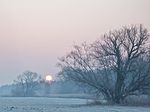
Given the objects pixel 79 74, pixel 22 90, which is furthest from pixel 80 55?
pixel 22 90

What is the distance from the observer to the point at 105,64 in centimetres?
6341

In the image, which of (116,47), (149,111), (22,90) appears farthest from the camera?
(22,90)

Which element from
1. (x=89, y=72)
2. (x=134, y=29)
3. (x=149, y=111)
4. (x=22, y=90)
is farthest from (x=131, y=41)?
(x=22, y=90)

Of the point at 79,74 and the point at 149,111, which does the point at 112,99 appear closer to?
the point at 79,74

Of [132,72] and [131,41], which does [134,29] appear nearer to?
[131,41]

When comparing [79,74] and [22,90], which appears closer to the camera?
[79,74]

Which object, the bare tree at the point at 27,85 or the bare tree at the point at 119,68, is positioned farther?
the bare tree at the point at 27,85

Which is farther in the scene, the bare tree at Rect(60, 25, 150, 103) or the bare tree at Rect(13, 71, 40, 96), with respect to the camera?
the bare tree at Rect(13, 71, 40, 96)

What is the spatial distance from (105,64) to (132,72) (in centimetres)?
364

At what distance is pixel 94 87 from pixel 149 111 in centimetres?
2064

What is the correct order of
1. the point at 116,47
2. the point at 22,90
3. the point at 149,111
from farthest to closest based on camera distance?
the point at 22,90 < the point at 116,47 < the point at 149,111

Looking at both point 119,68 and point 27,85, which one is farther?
point 27,85

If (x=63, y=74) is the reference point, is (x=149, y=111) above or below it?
below

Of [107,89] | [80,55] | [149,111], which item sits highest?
[80,55]
